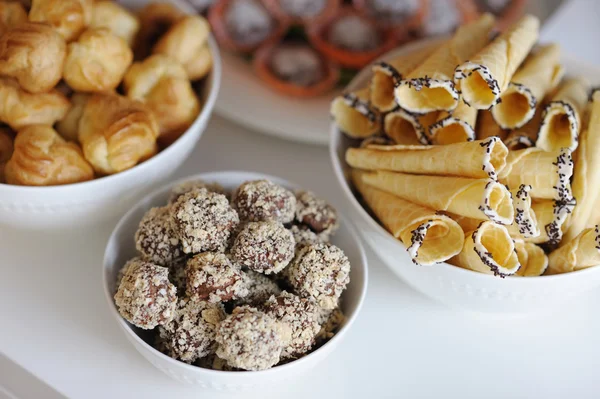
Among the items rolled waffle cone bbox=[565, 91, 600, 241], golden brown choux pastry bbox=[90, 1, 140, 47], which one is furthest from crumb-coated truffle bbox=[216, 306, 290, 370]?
golden brown choux pastry bbox=[90, 1, 140, 47]

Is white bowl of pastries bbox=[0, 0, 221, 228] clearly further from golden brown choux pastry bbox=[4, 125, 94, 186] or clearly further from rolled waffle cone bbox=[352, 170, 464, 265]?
rolled waffle cone bbox=[352, 170, 464, 265]

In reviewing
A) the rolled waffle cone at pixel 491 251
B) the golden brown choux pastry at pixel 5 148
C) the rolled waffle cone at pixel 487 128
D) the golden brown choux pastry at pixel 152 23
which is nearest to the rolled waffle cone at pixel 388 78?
the rolled waffle cone at pixel 487 128

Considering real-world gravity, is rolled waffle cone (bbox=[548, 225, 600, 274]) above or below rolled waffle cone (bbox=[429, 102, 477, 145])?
below

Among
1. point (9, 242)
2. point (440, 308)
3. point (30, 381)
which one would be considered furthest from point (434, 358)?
point (9, 242)

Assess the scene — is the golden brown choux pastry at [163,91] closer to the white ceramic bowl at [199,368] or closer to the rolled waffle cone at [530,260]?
the white ceramic bowl at [199,368]

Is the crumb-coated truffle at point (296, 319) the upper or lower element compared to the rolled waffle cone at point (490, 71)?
lower

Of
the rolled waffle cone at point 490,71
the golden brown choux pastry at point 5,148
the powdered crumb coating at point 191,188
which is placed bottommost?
the golden brown choux pastry at point 5,148

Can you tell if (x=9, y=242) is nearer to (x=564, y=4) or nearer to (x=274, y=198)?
(x=274, y=198)
